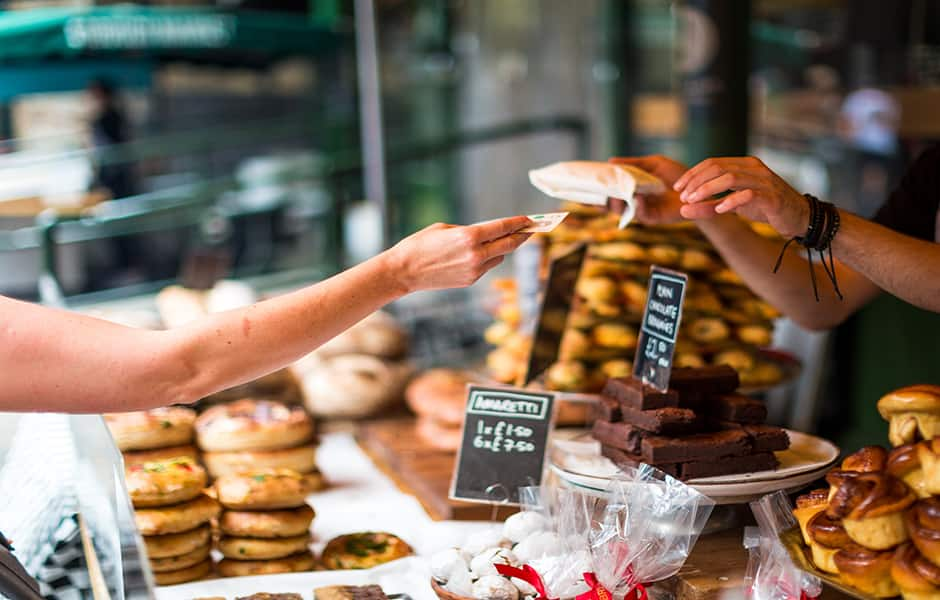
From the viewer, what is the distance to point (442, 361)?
15.4 feet

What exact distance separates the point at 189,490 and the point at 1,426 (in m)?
0.46

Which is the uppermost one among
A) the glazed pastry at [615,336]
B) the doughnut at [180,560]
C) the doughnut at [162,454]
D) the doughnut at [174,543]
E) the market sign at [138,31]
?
the market sign at [138,31]

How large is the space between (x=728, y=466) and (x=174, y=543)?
3.86ft

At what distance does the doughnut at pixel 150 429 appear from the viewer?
277 cm

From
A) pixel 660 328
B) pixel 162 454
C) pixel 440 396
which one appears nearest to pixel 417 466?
pixel 440 396

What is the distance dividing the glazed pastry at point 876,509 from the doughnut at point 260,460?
1617 mm

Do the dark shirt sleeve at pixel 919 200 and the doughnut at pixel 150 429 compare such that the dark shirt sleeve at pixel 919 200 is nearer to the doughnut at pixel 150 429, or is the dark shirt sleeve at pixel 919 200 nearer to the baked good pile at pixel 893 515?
the baked good pile at pixel 893 515

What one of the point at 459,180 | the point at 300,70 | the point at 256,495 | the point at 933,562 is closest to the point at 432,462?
→ the point at 256,495

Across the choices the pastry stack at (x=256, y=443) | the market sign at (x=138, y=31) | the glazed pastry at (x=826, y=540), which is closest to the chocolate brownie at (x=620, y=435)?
the glazed pastry at (x=826, y=540)

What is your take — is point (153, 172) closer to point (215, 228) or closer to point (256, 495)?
point (215, 228)

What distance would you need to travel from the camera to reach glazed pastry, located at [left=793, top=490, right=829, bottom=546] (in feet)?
5.65

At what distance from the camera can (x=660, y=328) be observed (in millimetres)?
2199

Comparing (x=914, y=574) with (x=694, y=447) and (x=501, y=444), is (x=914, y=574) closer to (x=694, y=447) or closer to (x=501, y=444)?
(x=694, y=447)

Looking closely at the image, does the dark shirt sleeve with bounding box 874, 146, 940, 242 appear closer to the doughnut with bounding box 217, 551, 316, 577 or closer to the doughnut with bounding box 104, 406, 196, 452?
the doughnut with bounding box 217, 551, 316, 577
